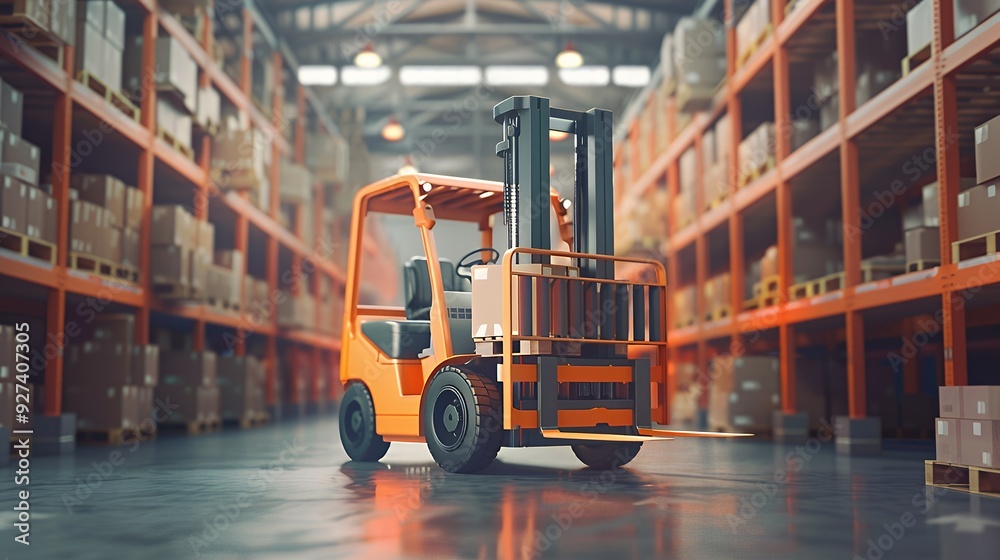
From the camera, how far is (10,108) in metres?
9.05

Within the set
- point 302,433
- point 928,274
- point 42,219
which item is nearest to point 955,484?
point 928,274

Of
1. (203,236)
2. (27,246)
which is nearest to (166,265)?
(203,236)

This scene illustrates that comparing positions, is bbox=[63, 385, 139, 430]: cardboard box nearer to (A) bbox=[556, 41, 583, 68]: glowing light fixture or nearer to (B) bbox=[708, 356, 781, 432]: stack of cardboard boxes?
(B) bbox=[708, 356, 781, 432]: stack of cardboard boxes

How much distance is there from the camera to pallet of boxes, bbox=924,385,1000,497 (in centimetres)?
627

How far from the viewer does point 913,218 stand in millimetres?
11164

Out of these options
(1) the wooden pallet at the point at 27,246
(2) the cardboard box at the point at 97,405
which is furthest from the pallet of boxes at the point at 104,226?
(2) the cardboard box at the point at 97,405

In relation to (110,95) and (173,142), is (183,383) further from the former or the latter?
(110,95)

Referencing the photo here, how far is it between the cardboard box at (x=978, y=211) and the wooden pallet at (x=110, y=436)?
889 cm

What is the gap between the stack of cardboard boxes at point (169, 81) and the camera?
12398mm

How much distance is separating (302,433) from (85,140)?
16.2 ft

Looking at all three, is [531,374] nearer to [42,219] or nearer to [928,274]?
[928,274]

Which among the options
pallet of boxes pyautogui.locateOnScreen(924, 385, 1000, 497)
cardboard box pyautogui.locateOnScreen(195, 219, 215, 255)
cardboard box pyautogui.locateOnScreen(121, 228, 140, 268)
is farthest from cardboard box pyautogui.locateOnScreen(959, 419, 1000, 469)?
cardboard box pyautogui.locateOnScreen(195, 219, 215, 255)

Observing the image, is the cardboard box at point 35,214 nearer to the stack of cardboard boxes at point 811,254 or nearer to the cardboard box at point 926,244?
the cardboard box at point 926,244

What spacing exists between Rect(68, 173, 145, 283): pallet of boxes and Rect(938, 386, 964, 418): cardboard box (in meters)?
8.26
